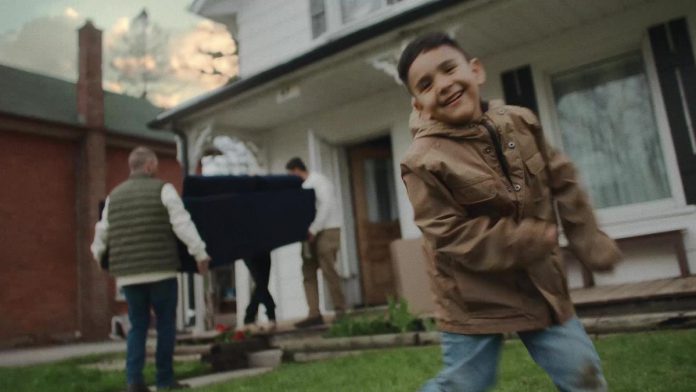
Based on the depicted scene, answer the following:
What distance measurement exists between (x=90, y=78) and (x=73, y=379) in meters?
11.6

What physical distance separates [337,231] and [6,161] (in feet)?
32.1

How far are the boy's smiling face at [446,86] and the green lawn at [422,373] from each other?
1942 millimetres

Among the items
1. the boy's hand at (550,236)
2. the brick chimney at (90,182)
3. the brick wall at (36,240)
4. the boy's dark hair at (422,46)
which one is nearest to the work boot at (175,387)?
the boy's dark hair at (422,46)

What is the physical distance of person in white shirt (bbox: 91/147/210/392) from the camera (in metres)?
4.16

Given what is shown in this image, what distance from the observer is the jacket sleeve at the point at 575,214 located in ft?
4.84

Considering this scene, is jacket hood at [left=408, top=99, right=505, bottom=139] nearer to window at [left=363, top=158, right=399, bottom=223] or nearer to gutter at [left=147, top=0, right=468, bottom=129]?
gutter at [left=147, top=0, right=468, bottom=129]

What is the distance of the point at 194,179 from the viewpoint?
16.7 ft

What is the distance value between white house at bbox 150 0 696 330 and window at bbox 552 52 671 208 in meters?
0.01

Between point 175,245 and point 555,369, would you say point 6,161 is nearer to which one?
point 175,245

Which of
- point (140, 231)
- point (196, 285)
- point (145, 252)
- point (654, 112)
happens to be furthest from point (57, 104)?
point (654, 112)

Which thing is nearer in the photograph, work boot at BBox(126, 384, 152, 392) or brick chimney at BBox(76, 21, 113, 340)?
work boot at BBox(126, 384, 152, 392)

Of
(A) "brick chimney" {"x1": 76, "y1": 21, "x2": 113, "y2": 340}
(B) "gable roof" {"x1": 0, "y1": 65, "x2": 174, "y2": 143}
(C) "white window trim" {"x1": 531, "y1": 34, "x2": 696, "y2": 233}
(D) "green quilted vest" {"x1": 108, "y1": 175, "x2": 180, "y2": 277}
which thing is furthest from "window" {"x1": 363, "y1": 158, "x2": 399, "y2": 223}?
(B) "gable roof" {"x1": 0, "y1": 65, "x2": 174, "y2": 143}

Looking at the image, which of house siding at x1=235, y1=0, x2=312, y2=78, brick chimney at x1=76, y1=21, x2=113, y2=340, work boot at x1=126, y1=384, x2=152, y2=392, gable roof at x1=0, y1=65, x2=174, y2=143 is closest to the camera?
work boot at x1=126, y1=384, x2=152, y2=392

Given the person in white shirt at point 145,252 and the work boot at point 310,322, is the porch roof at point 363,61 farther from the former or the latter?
the person in white shirt at point 145,252
